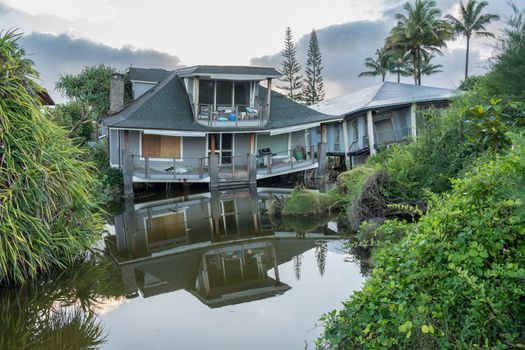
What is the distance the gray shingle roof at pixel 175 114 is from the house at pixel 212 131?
0.15 feet

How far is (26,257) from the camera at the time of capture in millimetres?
5996

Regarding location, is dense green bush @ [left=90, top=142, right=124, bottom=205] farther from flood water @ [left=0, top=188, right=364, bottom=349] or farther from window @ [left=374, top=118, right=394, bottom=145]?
window @ [left=374, top=118, right=394, bottom=145]

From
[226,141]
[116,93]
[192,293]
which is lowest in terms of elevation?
[192,293]

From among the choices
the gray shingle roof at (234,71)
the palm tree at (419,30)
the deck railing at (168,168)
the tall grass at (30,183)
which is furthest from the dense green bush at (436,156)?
the palm tree at (419,30)

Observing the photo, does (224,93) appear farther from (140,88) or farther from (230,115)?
(140,88)

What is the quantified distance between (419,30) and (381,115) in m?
17.6

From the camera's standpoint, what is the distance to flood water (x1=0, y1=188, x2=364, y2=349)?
4.55 metres

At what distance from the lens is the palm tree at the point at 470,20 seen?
37.4 m

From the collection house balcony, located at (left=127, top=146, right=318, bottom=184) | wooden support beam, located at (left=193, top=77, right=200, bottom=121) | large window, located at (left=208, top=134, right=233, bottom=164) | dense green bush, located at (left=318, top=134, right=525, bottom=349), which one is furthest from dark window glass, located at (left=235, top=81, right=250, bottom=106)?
dense green bush, located at (left=318, top=134, right=525, bottom=349)

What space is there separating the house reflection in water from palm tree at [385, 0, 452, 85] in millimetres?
31115

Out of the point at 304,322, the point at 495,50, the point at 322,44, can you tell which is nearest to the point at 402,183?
the point at 495,50

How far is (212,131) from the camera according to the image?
1902cm

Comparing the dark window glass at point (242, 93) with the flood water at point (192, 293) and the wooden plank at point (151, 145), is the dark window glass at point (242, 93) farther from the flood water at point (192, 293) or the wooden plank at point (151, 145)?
the flood water at point (192, 293)

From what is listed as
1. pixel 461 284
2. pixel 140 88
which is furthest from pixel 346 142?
pixel 461 284
